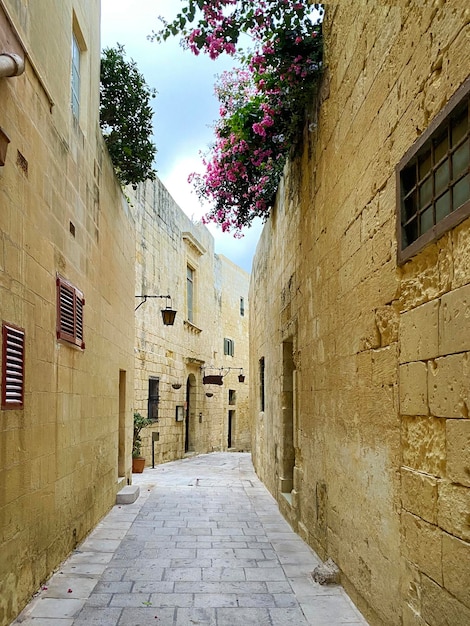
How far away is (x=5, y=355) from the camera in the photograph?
371 centimetres

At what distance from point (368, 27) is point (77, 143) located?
3.18 metres

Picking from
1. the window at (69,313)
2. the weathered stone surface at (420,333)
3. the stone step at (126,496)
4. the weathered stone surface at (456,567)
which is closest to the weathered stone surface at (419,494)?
the weathered stone surface at (456,567)

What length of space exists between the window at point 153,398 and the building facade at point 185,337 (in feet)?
0.08

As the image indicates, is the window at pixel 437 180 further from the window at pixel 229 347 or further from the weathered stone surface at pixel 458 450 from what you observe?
the window at pixel 229 347

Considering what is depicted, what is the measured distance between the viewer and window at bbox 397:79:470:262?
239cm

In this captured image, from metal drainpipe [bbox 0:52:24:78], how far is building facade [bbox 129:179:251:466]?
9.59 metres

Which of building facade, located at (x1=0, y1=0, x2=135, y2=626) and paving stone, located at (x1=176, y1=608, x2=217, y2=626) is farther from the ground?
building facade, located at (x1=0, y1=0, x2=135, y2=626)

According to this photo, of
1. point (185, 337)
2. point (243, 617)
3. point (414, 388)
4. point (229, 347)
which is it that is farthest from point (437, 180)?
point (229, 347)

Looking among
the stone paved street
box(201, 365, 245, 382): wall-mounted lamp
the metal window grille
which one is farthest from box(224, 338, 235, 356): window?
the stone paved street

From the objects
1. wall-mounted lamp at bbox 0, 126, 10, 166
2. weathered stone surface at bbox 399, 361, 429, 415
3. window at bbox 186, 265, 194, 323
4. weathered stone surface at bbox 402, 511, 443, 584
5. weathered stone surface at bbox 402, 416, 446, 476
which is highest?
window at bbox 186, 265, 194, 323

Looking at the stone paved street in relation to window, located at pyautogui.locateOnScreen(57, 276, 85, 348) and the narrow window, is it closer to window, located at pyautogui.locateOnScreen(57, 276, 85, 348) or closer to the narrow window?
window, located at pyautogui.locateOnScreen(57, 276, 85, 348)

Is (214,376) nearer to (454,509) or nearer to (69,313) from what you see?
(69,313)

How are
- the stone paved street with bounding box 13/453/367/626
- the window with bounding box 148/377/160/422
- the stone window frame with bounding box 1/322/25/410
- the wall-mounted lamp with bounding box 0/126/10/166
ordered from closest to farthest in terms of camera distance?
the wall-mounted lamp with bounding box 0/126/10/166, the stone window frame with bounding box 1/322/25/410, the stone paved street with bounding box 13/453/367/626, the window with bounding box 148/377/160/422

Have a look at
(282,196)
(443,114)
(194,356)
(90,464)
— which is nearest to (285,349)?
(282,196)
